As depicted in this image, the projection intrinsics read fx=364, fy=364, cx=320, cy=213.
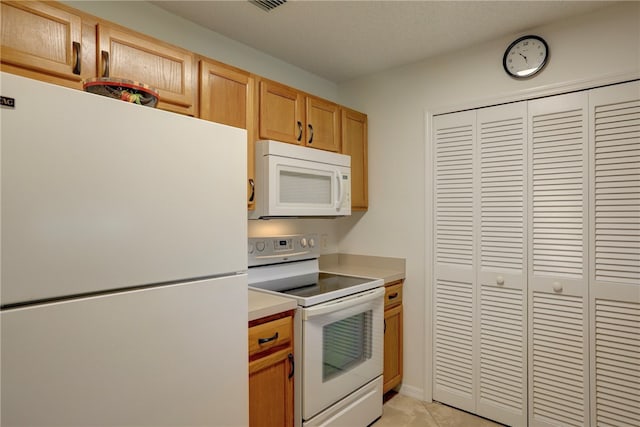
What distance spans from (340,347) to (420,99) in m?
1.83

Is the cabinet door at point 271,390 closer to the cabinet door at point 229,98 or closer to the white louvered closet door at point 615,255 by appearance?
the cabinet door at point 229,98

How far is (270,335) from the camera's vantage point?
1.73 metres

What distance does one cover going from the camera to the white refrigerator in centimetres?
88

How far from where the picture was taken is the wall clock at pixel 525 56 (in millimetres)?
2182

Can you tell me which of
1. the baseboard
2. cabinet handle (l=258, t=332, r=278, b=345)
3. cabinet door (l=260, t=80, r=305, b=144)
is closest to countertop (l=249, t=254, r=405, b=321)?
cabinet handle (l=258, t=332, r=278, b=345)

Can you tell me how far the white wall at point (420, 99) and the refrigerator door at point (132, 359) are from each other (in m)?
1.65

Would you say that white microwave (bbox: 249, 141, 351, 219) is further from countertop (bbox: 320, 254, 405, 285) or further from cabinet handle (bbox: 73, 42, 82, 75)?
cabinet handle (bbox: 73, 42, 82, 75)

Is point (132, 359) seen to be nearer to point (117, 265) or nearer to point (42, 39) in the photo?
point (117, 265)

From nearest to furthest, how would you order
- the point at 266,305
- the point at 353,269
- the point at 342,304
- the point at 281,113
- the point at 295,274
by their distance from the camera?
the point at 266,305, the point at 342,304, the point at 281,113, the point at 295,274, the point at 353,269

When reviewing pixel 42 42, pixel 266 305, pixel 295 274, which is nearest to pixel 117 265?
pixel 266 305

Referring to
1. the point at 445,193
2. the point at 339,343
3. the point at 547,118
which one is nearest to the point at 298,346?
the point at 339,343

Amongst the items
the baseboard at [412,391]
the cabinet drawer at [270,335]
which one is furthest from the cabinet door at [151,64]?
the baseboard at [412,391]

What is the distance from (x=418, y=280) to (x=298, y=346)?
1.18 metres

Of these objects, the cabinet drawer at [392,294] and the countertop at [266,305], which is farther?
the cabinet drawer at [392,294]
